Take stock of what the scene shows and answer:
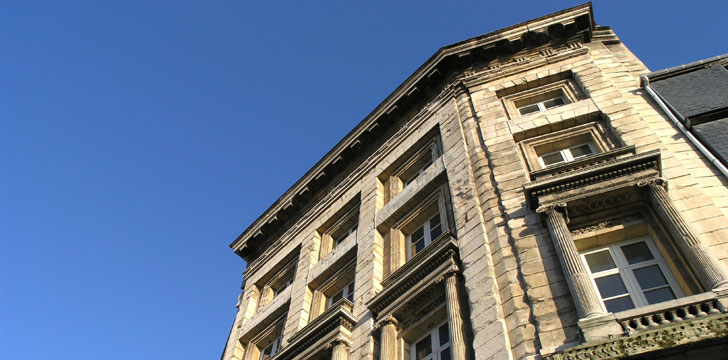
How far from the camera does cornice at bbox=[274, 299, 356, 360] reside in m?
17.2

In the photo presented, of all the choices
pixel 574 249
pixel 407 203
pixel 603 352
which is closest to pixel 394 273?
pixel 407 203

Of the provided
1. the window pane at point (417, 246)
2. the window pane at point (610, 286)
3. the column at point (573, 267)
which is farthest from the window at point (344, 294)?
the window pane at point (610, 286)

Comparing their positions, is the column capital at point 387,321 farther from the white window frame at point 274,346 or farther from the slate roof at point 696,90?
the slate roof at point 696,90

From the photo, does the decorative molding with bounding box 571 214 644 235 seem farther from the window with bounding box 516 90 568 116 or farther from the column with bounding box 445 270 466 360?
the window with bounding box 516 90 568 116

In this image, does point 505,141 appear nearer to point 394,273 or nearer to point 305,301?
point 394,273

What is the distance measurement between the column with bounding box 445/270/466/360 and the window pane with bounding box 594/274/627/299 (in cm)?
318

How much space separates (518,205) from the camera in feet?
50.4

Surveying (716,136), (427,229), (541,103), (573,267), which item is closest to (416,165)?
(427,229)

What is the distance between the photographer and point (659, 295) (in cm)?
1193

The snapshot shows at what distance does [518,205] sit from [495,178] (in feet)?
5.57

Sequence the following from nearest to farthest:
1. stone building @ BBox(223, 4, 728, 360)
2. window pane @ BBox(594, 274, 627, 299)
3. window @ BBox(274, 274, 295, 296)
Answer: stone building @ BBox(223, 4, 728, 360), window pane @ BBox(594, 274, 627, 299), window @ BBox(274, 274, 295, 296)

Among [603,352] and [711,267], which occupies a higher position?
[711,267]

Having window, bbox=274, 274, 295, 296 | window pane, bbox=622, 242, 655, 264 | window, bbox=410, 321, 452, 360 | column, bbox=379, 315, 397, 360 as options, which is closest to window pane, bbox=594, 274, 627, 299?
window pane, bbox=622, 242, 655, 264

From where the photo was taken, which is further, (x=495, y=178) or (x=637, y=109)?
(x=637, y=109)
